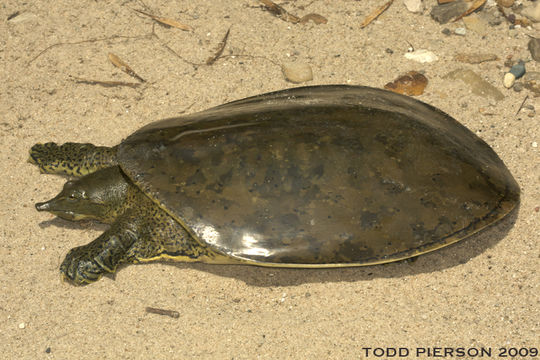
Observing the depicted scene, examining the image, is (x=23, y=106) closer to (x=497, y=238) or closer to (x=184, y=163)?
(x=184, y=163)

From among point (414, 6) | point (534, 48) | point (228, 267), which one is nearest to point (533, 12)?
point (534, 48)

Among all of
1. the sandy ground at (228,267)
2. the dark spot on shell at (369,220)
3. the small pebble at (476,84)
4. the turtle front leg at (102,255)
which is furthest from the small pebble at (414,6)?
the turtle front leg at (102,255)


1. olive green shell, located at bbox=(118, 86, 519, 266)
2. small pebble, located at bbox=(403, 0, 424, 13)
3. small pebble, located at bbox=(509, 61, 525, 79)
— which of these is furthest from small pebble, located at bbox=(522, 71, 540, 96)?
olive green shell, located at bbox=(118, 86, 519, 266)

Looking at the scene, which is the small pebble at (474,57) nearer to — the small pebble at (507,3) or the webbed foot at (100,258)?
the small pebble at (507,3)

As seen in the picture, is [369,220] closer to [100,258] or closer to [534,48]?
[100,258]

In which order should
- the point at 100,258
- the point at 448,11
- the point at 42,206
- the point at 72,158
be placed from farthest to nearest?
the point at 448,11, the point at 72,158, the point at 42,206, the point at 100,258

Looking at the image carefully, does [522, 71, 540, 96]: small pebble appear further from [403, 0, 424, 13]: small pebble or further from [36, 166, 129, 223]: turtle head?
[36, 166, 129, 223]: turtle head
